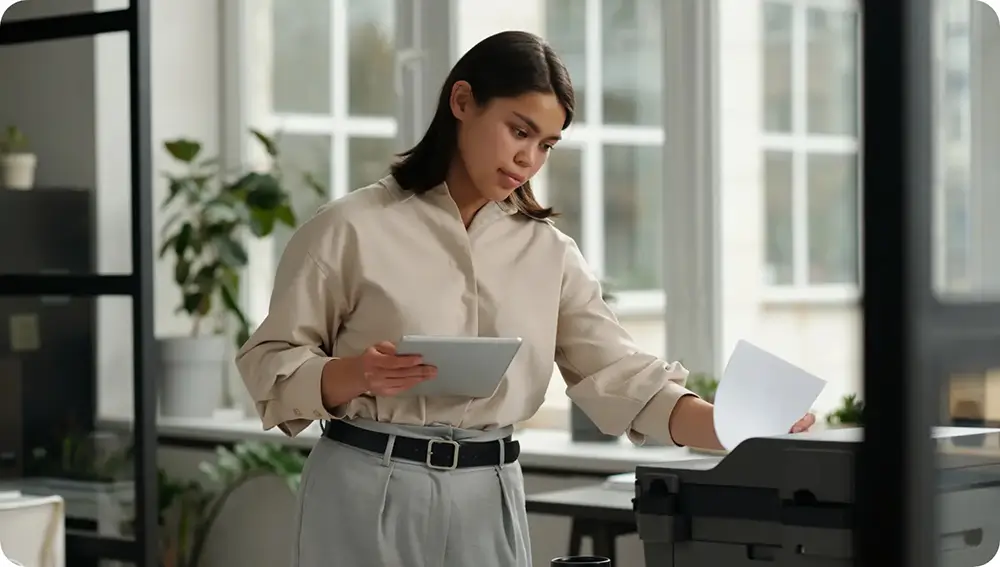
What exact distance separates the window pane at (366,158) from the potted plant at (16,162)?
1.01 metres

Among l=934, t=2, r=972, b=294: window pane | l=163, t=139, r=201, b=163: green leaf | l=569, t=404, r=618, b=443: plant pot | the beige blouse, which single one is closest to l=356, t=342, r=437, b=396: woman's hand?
the beige blouse

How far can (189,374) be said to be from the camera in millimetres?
4797

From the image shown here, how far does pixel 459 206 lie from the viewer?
223 cm

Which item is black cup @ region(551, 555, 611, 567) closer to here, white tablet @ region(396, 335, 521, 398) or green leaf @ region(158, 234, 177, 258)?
white tablet @ region(396, 335, 521, 398)

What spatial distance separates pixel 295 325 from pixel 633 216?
2027 millimetres

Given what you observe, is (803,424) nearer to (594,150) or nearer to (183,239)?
(594,150)

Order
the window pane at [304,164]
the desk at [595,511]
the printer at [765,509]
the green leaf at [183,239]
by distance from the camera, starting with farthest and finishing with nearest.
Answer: the window pane at [304,164] → the green leaf at [183,239] → the desk at [595,511] → the printer at [765,509]

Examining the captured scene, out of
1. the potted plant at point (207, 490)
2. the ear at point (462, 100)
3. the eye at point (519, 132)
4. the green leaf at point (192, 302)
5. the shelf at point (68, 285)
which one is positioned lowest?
the potted plant at point (207, 490)

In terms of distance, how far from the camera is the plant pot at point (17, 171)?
4305 mm

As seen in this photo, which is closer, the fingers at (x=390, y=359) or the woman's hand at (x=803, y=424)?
the fingers at (x=390, y=359)

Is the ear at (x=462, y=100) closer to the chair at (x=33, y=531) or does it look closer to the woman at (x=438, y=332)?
the woman at (x=438, y=332)

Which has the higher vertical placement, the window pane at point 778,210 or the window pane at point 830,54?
the window pane at point 830,54

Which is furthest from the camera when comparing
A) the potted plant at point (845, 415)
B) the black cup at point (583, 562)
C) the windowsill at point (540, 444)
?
the windowsill at point (540, 444)

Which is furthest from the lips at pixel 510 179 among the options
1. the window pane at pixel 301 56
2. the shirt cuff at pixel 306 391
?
the window pane at pixel 301 56
